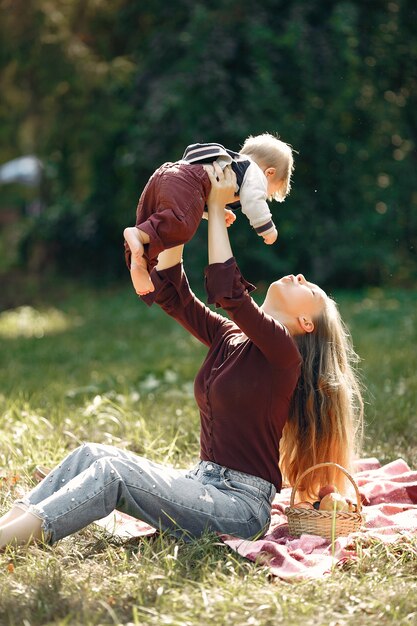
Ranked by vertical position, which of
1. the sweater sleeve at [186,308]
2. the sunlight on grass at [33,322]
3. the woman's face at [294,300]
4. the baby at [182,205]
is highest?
the baby at [182,205]

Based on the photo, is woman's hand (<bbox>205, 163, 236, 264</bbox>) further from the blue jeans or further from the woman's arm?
the blue jeans

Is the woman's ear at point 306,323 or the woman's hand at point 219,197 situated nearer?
the woman's hand at point 219,197

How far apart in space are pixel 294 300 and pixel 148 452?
4.61ft

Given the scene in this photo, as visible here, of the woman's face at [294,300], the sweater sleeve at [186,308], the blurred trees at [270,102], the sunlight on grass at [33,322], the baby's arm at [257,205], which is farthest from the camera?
the blurred trees at [270,102]

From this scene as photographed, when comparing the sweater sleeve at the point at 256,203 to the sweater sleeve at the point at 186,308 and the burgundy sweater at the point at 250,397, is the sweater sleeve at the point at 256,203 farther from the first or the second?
the sweater sleeve at the point at 186,308

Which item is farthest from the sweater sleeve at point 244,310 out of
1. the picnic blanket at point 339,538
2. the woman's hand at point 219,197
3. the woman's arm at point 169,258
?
the picnic blanket at point 339,538

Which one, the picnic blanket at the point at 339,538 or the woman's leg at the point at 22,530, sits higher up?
the woman's leg at the point at 22,530

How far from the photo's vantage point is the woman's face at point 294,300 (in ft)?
11.9

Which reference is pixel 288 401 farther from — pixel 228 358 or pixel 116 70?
pixel 116 70

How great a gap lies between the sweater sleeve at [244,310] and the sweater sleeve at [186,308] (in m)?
0.46

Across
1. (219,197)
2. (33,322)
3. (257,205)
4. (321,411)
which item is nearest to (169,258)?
(219,197)

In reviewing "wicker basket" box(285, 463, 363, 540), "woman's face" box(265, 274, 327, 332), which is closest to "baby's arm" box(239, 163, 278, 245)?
"woman's face" box(265, 274, 327, 332)

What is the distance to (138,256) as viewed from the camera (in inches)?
129

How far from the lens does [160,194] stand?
339 centimetres
